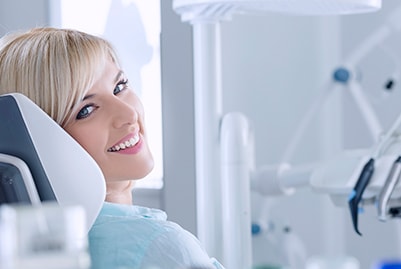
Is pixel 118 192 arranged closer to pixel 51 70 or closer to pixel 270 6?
pixel 51 70

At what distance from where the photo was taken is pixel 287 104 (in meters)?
2.77

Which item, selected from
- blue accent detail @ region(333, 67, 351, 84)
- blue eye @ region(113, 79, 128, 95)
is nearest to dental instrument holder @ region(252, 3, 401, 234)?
blue accent detail @ region(333, 67, 351, 84)

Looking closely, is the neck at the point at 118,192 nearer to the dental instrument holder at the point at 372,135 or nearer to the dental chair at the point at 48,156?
the dental chair at the point at 48,156

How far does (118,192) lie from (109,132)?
0.45 ft

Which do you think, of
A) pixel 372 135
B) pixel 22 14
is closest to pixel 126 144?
pixel 372 135

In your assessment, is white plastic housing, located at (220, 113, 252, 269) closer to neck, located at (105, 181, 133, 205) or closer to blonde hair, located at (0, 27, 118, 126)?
neck, located at (105, 181, 133, 205)

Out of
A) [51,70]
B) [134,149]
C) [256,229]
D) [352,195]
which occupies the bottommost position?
[256,229]

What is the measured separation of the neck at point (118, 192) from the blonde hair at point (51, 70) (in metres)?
0.16

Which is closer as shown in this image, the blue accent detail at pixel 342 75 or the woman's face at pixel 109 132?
the woman's face at pixel 109 132

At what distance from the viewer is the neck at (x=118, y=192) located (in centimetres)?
146

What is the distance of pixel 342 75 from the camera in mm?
2514

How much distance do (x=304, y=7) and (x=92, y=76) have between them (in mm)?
514

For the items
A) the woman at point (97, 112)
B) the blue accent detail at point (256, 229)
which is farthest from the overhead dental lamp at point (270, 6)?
the blue accent detail at point (256, 229)

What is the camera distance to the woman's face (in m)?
1.37
